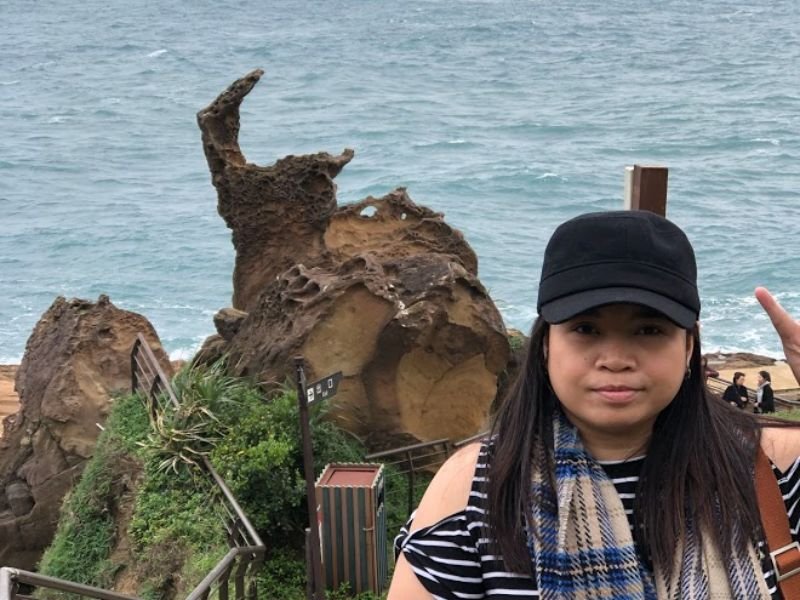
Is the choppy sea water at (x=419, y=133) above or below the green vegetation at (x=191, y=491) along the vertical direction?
above

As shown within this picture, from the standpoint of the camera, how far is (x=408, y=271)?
34.5 ft

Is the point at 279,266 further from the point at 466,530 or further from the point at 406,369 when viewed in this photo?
the point at 466,530

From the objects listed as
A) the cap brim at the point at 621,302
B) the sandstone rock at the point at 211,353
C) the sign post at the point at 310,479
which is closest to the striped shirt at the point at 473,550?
the cap brim at the point at 621,302

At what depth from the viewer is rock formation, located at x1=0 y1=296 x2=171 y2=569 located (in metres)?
11.9

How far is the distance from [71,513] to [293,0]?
120 m

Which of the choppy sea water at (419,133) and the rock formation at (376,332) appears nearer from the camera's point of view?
the rock formation at (376,332)

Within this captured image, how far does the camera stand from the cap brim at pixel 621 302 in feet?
6.12

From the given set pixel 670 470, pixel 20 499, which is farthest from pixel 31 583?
pixel 20 499

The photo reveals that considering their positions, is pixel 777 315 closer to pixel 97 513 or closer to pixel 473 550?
pixel 473 550

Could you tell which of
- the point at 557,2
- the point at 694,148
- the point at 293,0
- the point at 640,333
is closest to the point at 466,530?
the point at 640,333

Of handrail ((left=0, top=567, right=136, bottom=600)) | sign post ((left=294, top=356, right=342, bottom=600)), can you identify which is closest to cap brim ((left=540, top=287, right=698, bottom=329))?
handrail ((left=0, top=567, right=136, bottom=600))

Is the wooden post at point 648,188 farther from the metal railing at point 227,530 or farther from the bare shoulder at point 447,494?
the metal railing at point 227,530

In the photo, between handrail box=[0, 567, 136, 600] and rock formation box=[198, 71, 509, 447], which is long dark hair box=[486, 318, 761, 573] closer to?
handrail box=[0, 567, 136, 600]

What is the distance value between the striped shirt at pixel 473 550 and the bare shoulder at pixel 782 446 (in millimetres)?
15
